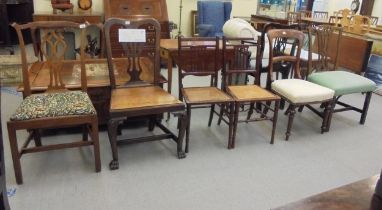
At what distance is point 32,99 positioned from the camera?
2.24 meters

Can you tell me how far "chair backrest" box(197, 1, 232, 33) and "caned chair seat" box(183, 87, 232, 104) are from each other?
124 inches

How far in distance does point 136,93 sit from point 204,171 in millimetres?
852

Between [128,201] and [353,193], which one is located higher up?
[353,193]

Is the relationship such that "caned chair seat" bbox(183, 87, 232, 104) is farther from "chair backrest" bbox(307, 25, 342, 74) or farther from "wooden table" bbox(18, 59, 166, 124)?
"chair backrest" bbox(307, 25, 342, 74)

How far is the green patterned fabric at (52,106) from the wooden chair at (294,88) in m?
1.79

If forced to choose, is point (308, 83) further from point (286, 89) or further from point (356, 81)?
point (356, 81)

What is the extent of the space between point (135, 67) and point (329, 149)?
6.45 ft

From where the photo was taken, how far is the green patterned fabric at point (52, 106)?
206cm

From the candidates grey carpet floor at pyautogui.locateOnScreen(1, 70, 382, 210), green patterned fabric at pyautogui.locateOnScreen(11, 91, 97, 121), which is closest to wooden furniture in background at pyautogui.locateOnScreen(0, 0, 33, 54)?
grey carpet floor at pyautogui.locateOnScreen(1, 70, 382, 210)

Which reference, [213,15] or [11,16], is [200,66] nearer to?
[213,15]

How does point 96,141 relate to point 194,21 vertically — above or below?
below

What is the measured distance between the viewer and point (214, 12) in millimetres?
5809

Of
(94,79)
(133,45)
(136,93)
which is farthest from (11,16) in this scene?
(136,93)

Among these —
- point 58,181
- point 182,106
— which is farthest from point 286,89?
point 58,181
